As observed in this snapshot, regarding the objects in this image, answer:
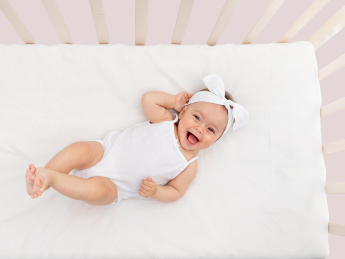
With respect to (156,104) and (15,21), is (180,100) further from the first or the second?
(15,21)

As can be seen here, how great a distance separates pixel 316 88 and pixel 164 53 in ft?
2.54

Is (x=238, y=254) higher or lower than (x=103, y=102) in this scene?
lower

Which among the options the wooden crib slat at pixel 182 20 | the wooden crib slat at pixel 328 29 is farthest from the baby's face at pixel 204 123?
the wooden crib slat at pixel 328 29

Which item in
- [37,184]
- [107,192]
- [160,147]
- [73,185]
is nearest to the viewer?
[37,184]

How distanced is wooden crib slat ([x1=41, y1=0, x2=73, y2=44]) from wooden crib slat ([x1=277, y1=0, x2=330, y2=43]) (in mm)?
1048

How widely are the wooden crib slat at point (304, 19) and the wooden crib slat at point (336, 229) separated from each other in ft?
Result: 3.01

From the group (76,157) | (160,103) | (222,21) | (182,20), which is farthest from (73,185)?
(222,21)

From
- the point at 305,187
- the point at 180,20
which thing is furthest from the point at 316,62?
the point at 180,20

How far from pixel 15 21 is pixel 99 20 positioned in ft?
1.18

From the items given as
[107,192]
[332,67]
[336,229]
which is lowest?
[336,229]

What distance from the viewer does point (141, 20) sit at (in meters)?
1.19

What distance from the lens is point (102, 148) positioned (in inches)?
48.1

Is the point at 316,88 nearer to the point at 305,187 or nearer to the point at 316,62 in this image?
the point at 316,62

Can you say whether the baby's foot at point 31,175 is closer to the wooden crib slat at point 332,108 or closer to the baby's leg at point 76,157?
the baby's leg at point 76,157
